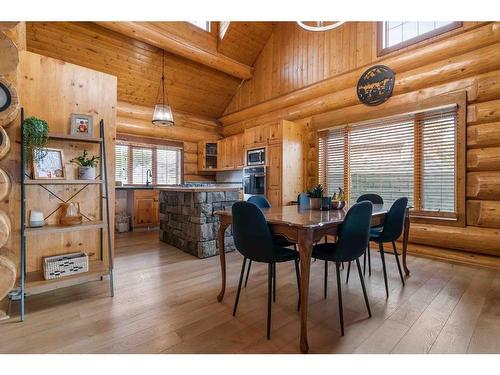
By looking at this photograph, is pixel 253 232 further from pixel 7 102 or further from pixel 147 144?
pixel 147 144

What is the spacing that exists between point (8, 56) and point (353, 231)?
9.02 ft

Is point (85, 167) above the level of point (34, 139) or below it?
below

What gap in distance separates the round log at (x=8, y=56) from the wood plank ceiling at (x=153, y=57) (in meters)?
3.19

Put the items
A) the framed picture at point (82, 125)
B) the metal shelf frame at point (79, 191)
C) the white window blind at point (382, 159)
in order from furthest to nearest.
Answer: the white window blind at point (382, 159)
the framed picture at point (82, 125)
the metal shelf frame at point (79, 191)

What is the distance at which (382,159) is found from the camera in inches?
166

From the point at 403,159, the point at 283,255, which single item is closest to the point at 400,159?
the point at 403,159

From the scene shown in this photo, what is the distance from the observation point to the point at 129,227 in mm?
5680

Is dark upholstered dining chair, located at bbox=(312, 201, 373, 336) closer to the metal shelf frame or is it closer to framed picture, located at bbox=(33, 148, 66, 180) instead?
the metal shelf frame

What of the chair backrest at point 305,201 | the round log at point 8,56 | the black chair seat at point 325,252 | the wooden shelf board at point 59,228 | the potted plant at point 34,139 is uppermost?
the round log at point 8,56

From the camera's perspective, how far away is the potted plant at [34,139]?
207 cm

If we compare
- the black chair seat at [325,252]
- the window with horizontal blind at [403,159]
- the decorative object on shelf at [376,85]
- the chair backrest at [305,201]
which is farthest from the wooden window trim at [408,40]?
the black chair seat at [325,252]

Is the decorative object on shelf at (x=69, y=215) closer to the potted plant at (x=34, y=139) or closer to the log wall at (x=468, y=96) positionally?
the potted plant at (x=34, y=139)
